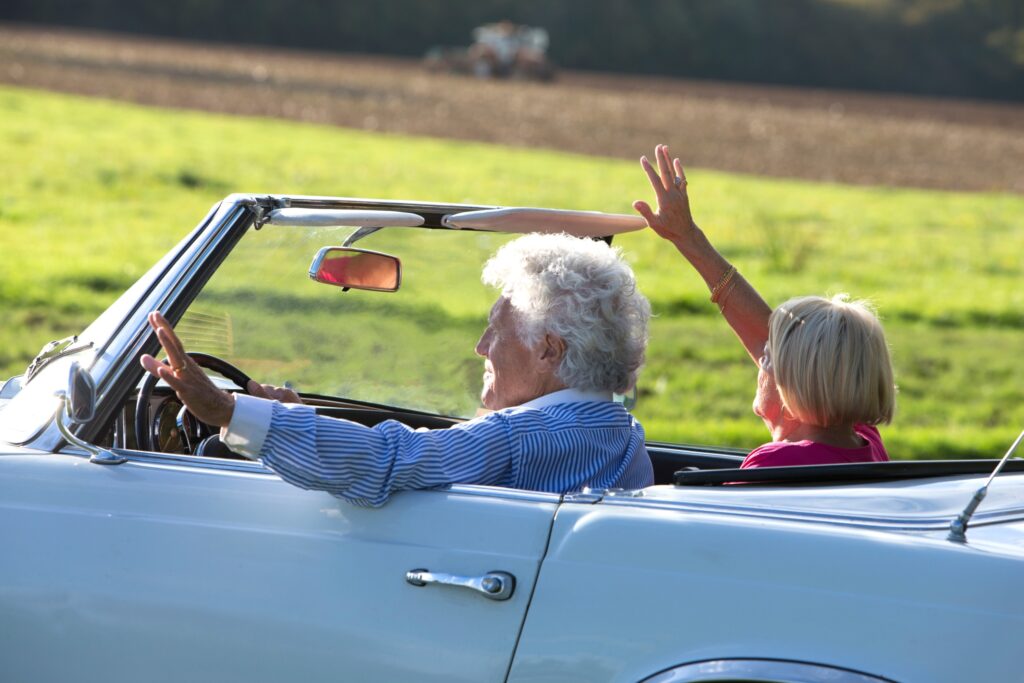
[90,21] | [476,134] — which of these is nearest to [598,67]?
[90,21]

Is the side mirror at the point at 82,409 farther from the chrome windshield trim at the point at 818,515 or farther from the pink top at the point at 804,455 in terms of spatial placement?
the pink top at the point at 804,455

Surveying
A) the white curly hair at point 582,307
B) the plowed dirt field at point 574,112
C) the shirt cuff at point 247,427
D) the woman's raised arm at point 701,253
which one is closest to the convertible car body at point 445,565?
the shirt cuff at point 247,427

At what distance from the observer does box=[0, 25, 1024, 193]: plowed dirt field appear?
81.1 feet

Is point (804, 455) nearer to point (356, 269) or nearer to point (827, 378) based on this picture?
point (827, 378)

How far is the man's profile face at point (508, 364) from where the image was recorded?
257cm

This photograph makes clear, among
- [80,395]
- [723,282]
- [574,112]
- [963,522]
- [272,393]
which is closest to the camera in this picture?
[963,522]

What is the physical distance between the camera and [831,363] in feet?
8.52

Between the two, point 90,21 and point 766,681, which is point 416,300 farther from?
point 90,21

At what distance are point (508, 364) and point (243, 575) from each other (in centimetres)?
73

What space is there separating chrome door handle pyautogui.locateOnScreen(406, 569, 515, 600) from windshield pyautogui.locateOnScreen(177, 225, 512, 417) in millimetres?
966

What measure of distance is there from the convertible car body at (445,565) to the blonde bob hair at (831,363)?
22 cm

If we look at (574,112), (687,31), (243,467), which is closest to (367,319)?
(243,467)

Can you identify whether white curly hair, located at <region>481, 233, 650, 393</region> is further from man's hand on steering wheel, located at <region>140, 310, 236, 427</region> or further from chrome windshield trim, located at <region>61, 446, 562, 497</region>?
man's hand on steering wheel, located at <region>140, 310, 236, 427</region>

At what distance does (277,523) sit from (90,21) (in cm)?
6229
